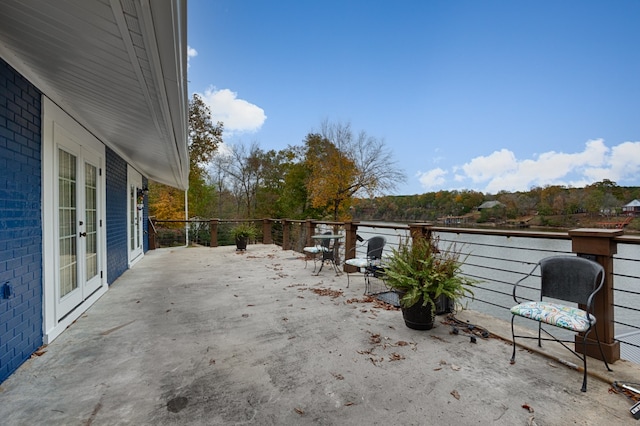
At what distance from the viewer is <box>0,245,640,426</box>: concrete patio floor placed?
1.64 meters

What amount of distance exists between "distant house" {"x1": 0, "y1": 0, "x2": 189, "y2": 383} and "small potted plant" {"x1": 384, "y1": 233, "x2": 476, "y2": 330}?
2638mm

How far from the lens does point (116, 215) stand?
532cm

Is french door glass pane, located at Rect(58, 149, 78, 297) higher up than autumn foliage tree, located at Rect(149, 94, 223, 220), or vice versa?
autumn foliage tree, located at Rect(149, 94, 223, 220)

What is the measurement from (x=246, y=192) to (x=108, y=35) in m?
19.3

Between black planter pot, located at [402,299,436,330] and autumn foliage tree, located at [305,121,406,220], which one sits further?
autumn foliage tree, located at [305,121,406,220]

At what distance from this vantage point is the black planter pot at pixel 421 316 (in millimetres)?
2826

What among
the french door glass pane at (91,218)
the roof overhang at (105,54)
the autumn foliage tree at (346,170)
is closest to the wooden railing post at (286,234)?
the french door glass pane at (91,218)

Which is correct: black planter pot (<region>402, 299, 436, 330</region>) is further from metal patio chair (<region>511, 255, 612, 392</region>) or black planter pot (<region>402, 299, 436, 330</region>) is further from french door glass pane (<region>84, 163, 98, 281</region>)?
french door glass pane (<region>84, 163, 98, 281</region>)

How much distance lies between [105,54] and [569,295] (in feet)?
12.2

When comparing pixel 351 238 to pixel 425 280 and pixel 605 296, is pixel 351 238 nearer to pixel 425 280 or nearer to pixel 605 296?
pixel 425 280

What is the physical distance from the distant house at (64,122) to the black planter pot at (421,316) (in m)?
2.85

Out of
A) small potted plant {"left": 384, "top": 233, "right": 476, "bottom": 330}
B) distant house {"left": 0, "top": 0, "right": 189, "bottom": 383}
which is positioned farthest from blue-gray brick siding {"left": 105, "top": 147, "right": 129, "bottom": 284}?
small potted plant {"left": 384, "top": 233, "right": 476, "bottom": 330}

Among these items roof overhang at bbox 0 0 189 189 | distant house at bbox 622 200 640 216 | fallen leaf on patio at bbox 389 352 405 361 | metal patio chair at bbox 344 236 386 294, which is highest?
roof overhang at bbox 0 0 189 189

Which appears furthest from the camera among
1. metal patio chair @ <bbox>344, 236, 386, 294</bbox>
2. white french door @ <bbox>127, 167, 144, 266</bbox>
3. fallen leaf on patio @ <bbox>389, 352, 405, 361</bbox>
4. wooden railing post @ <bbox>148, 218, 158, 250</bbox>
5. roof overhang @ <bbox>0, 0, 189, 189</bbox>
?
wooden railing post @ <bbox>148, 218, 158, 250</bbox>
